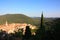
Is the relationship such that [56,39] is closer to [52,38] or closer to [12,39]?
[52,38]

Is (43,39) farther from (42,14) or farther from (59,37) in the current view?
(42,14)

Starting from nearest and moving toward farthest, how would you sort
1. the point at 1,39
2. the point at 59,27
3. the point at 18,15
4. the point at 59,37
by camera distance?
the point at 59,37 < the point at 59,27 < the point at 1,39 < the point at 18,15

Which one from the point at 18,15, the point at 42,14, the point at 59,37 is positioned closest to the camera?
the point at 59,37

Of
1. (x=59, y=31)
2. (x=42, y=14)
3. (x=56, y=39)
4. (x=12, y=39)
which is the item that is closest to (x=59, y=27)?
(x=59, y=31)

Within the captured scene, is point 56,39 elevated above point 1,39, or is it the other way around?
point 56,39

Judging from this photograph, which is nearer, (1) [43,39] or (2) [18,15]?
(1) [43,39]

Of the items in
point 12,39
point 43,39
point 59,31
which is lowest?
point 12,39

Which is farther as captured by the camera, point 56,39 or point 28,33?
point 28,33

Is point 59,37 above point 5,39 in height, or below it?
above

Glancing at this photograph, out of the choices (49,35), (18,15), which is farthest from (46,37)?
(18,15)
